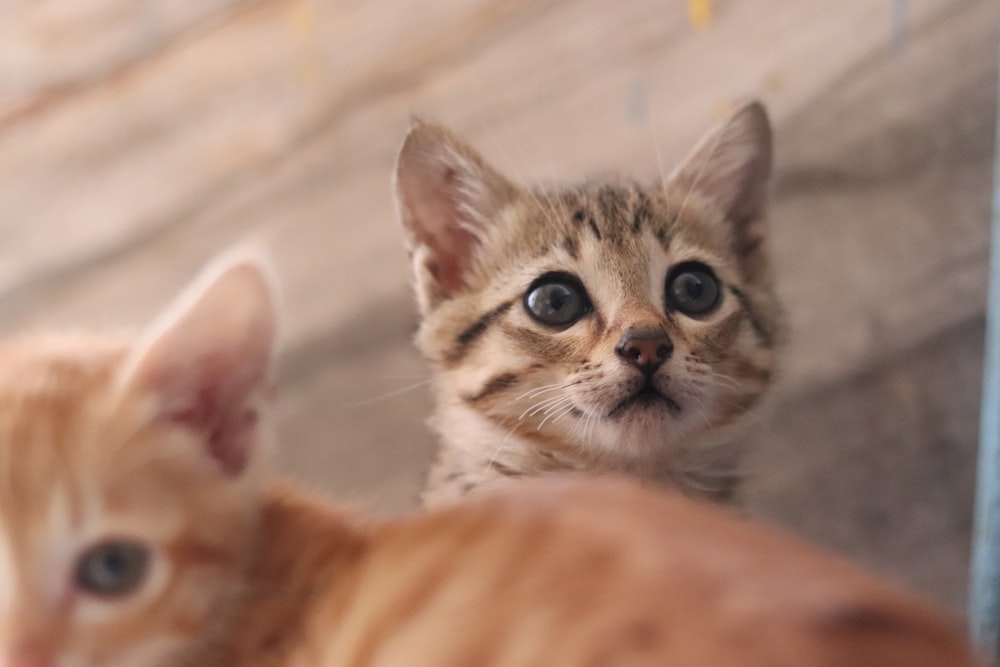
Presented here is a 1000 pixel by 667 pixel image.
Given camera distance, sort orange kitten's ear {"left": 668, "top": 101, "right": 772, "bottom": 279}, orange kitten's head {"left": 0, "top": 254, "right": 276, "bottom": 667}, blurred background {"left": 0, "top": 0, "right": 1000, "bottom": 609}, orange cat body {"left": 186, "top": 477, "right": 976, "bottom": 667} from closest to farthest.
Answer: orange cat body {"left": 186, "top": 477, "right": 976, "bottom": 667}
orange kitten's head {"left": 0, "top": 254, "right": 276, "bottom": 667}
orange kitten's ear {"left": 668, "top": 101, "right": 772, "bottom": 279}
blurred background {"left": 0, "top": 0, "right": 1000, "bottom": 609}

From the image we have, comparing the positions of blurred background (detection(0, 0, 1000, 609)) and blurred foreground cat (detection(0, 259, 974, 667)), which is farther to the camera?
blurred background (detection(0, 0, 1000, 609))

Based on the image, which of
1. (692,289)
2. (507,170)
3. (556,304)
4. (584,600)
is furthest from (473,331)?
(584,600)

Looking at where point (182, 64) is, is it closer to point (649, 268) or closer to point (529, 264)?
point (529, 264)

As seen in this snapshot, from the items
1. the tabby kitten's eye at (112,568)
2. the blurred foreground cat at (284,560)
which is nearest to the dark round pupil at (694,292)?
the blurred foreground cat at (284,560)

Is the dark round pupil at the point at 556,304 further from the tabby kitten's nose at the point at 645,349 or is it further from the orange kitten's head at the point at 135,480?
the orange kitten's head at the point at 135,480

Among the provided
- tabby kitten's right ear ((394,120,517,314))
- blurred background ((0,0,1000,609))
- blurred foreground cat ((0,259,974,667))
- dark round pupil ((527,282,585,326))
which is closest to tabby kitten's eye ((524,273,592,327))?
dark round pupil ((527,282,585,326))

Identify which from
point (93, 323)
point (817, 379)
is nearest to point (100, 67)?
point (93, 323)

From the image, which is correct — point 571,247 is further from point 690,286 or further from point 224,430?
point 224,430

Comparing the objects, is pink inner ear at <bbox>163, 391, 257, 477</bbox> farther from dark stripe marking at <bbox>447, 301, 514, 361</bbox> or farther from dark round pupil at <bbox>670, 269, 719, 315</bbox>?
dark round pupil at <bbox>670, 269, 719, 315</bbox>
